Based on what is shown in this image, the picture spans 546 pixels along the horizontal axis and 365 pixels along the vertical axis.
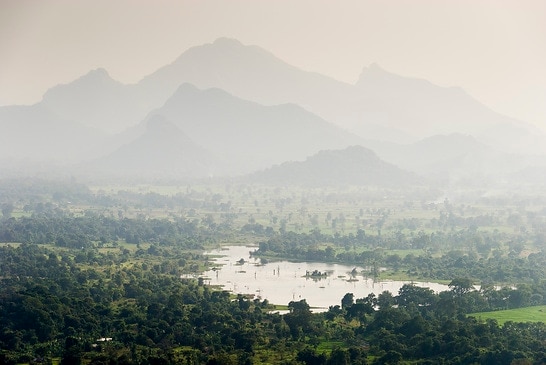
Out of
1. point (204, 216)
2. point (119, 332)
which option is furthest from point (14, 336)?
point (204, 216)

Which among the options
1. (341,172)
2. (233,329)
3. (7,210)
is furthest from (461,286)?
(341,172)

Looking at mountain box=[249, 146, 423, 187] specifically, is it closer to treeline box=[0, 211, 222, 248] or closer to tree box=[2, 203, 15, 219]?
tree box=[2, 203, 15, 219]

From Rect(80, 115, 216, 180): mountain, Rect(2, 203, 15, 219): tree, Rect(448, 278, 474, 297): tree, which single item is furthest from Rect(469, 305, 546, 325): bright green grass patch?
Rect(80, 115, 216, 180): mountain

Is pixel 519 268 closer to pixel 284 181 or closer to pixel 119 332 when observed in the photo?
pixel 119 332

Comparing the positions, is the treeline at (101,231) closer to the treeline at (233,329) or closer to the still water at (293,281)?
the still water at (293,281)

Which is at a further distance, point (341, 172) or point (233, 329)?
point (341, 172)

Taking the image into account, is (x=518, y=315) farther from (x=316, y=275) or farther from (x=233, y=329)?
(x=316, y=275)

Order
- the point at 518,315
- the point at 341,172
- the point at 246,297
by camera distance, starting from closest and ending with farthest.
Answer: the point at 518,315
the point at 246,297
the point at 341,172
